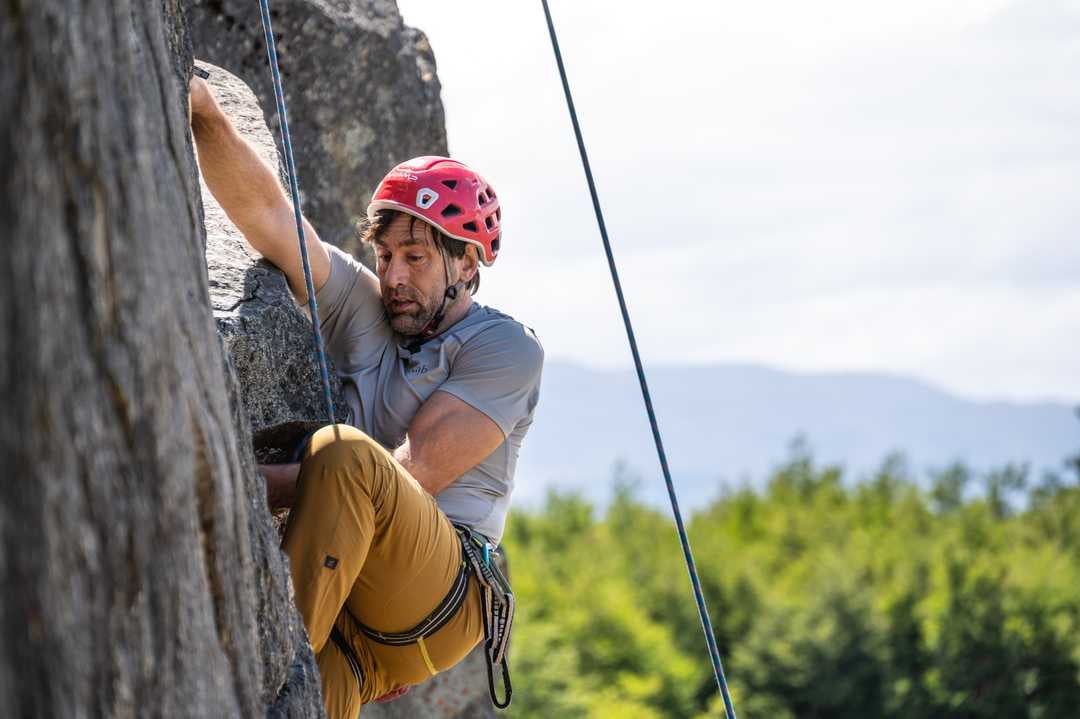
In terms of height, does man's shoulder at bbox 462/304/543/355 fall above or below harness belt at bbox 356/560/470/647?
above

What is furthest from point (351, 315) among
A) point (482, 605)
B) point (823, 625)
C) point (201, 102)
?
point (823, 625)

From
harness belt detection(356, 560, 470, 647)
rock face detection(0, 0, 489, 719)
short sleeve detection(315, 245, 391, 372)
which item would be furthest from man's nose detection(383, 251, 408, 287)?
rock face detection(0, 0, 489, 719)

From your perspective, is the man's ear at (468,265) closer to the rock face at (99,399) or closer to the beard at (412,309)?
the beard at (412,309)

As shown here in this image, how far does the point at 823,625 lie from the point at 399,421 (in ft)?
98.8

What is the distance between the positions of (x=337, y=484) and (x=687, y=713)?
3216 cm

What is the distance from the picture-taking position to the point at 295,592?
3598 millimetres

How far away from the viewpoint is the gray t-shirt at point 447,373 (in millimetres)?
4344

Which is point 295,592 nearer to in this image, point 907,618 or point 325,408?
point 325,408

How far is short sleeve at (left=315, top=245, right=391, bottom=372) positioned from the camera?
4688 mm

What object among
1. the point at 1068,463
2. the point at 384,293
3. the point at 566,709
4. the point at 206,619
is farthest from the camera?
the point at 1068,463

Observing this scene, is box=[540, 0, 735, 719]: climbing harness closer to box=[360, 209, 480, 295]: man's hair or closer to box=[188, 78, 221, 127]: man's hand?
box=[360, 209, 480, 295]: man's hair

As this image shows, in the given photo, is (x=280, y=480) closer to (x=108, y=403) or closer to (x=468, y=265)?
(x=468, y=265)

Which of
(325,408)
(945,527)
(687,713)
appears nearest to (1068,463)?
(945,527)

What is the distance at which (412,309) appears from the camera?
4.60 metres
